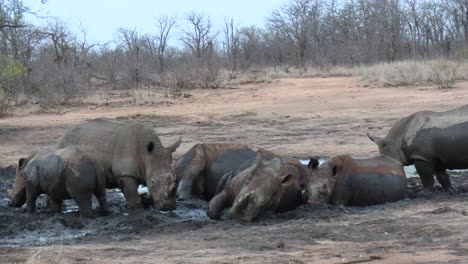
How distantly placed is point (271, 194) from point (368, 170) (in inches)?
76.4

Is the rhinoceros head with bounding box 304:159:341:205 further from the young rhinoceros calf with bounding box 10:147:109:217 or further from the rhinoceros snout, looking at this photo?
the young rhinoceros calf with bounding box 10:147:109:217

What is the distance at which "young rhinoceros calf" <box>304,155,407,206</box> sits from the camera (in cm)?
1059

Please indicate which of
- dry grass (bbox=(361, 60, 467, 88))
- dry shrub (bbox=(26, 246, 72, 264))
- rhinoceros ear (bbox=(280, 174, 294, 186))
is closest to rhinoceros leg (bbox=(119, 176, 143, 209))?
rhinoceros ear (bbox=(280, 174, 294, 186))

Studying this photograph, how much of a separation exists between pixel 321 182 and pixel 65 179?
335 cm

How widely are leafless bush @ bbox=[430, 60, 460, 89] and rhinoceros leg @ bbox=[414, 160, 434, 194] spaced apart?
1777 centimetres

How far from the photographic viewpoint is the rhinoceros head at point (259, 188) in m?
9.35

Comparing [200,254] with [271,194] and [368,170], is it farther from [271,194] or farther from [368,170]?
[368,170]

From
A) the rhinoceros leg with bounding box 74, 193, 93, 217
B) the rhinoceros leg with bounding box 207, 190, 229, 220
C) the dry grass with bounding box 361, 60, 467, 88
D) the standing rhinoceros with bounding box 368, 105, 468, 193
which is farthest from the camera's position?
the dry grass with bounding box 361, 60, 467, 88

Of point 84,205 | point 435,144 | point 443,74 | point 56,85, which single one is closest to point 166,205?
point 84,205

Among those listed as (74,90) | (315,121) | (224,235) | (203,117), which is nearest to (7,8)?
(74,90)

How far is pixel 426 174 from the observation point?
37.4 feet

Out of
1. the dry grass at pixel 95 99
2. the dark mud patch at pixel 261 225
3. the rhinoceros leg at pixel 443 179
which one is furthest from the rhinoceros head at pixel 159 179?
the dry grass at pixel 95 99


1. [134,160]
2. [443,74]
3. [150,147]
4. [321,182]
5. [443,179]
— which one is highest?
[150,147]

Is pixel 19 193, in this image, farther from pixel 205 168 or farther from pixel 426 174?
pixel 426 174
